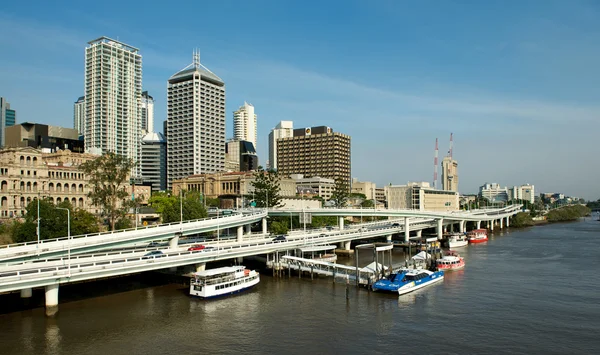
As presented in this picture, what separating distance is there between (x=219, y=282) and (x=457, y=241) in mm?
82103

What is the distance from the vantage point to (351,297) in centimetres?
6394

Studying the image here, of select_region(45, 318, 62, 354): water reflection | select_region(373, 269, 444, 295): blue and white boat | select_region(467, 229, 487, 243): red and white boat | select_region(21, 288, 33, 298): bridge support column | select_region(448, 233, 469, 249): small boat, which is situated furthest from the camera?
select_region(467, 229, 487, 243): red and white boat

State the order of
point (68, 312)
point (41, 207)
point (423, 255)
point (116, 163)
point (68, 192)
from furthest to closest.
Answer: point (68, 192), point (116, 163), point (423, 255), point (41, 207), point (68, 312)

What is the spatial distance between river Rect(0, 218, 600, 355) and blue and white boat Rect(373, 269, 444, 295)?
1287mm

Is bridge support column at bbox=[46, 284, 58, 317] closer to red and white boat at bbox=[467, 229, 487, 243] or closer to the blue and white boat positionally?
the blue and white boat

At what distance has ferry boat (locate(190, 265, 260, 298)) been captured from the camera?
63188 millimetres

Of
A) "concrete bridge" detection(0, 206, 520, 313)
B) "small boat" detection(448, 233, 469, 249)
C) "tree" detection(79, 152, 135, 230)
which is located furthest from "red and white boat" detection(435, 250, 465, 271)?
"tree" detection(79, 152, 135, 230)

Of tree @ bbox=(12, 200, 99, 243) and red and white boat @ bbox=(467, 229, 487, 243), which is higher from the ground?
tree @ bbox=(12, 200, 99, 243)

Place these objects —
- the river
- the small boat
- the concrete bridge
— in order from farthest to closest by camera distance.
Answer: the small boat → the concrete bridge → the river

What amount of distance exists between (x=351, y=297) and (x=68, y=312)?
114ft

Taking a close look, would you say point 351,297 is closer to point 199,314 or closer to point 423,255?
point 199,314

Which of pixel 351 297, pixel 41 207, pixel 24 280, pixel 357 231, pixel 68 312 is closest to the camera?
pixel 24 280

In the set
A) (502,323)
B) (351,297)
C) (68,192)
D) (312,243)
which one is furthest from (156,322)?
(68,192)

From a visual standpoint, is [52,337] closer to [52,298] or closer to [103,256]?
[52,298]
